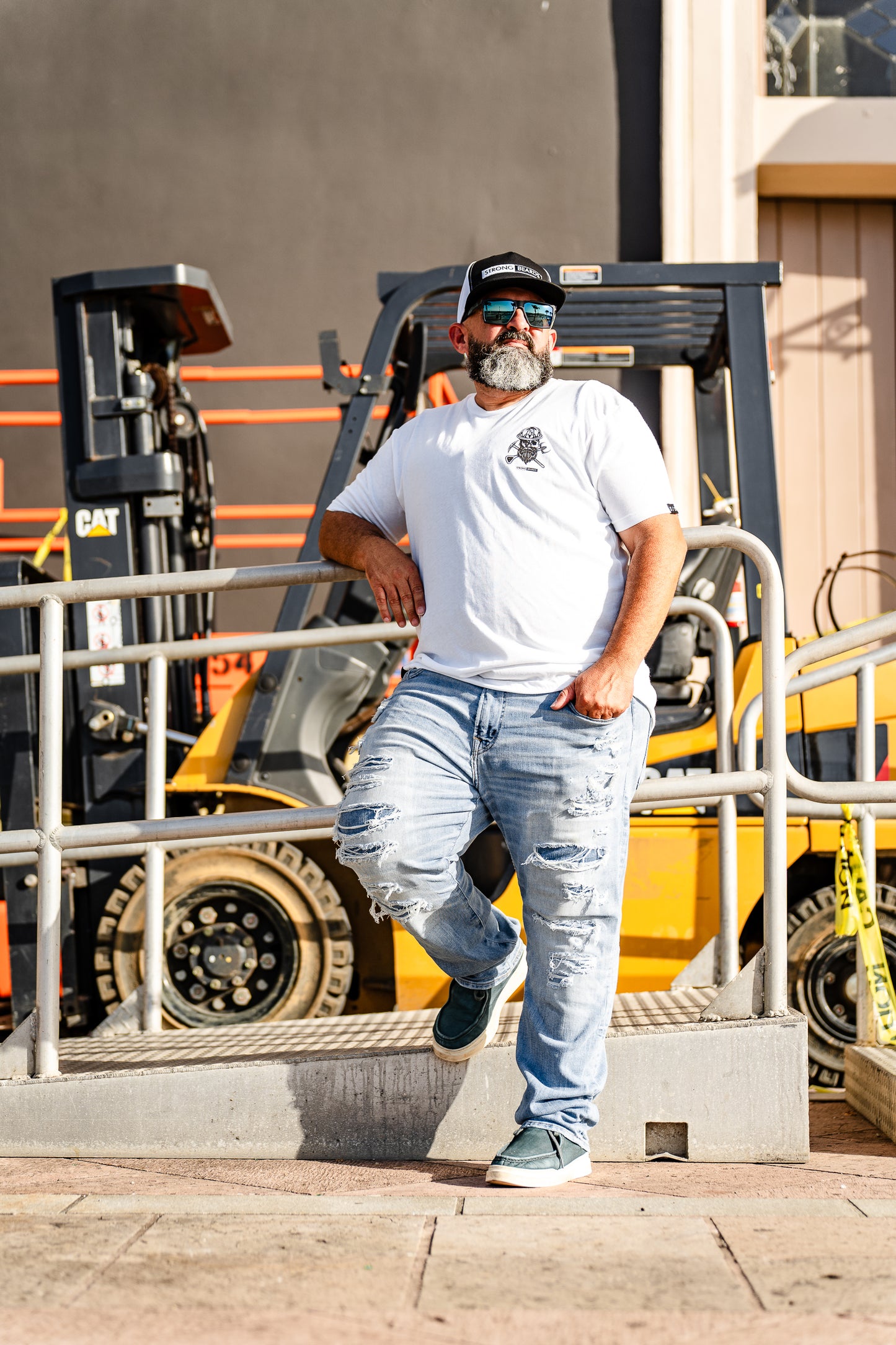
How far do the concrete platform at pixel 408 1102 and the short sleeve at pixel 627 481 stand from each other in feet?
3.78

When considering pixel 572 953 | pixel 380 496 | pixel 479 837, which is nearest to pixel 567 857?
pixel 572 953

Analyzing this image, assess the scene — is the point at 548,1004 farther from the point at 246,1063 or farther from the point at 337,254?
the point at 337,254

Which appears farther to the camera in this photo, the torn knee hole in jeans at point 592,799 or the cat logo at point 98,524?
the cat logo at point 98,524

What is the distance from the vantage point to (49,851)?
3.01 m

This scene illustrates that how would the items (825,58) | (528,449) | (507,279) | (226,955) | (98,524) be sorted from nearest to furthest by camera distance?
(528,449) < (507,279) < (226,955) < (98,524) < (825,58)

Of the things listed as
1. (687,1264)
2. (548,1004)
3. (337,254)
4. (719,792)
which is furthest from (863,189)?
(687,1264)

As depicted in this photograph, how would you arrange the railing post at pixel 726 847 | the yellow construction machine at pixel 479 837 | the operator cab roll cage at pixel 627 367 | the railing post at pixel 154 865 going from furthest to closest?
the operator cab roll cage at pixel 627 367 → the yellow construction machine at pixel 479 837 → the railing post at pixel 154 865 → the railing post at pixel 726 847

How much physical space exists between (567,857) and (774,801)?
0.58 meters

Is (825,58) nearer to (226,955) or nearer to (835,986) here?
(835,986)

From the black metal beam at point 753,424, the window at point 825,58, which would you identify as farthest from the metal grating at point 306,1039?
the window at point 825,58

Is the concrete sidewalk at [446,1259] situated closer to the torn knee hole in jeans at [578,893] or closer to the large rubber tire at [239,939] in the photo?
the torn knee hole in jeans at [578,893]

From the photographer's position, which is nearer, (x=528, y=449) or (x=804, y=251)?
(x=528, y=449)

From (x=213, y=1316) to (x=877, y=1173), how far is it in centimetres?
158

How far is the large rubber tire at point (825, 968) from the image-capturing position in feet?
14.4
